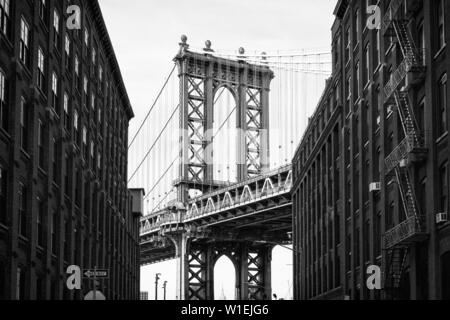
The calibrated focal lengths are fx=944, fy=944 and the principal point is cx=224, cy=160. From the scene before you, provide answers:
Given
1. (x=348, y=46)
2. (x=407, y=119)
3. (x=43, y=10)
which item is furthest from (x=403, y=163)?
(x=348, y=46)

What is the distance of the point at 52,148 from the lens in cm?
4238

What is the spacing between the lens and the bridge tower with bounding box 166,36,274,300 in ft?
408

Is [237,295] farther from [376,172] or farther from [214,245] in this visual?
[376,172]

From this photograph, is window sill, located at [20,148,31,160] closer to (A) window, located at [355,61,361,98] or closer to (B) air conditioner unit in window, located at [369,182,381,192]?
(B) air conditioner unit in window, located at [369,182,381,192]

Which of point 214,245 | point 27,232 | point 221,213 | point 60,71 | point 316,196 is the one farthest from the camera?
point 214,245

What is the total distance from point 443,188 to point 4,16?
56.6 ft

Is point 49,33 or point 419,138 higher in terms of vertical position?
point 49,33

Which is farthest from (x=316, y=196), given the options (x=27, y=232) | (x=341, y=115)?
(x=27, y=232)

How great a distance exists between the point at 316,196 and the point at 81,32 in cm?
2642

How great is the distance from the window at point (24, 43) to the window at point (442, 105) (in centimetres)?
1597

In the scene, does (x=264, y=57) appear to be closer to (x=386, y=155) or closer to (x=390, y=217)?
(x=386, y=155)

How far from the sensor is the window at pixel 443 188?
34656 mm

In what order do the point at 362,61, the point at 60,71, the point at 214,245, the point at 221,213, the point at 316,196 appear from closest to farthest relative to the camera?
1. the point at 60,71
2. the point at 362,61
3. the point at 316,196
4. the point at 221,213
5. the point at 214,245

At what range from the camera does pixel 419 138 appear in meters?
37.8
